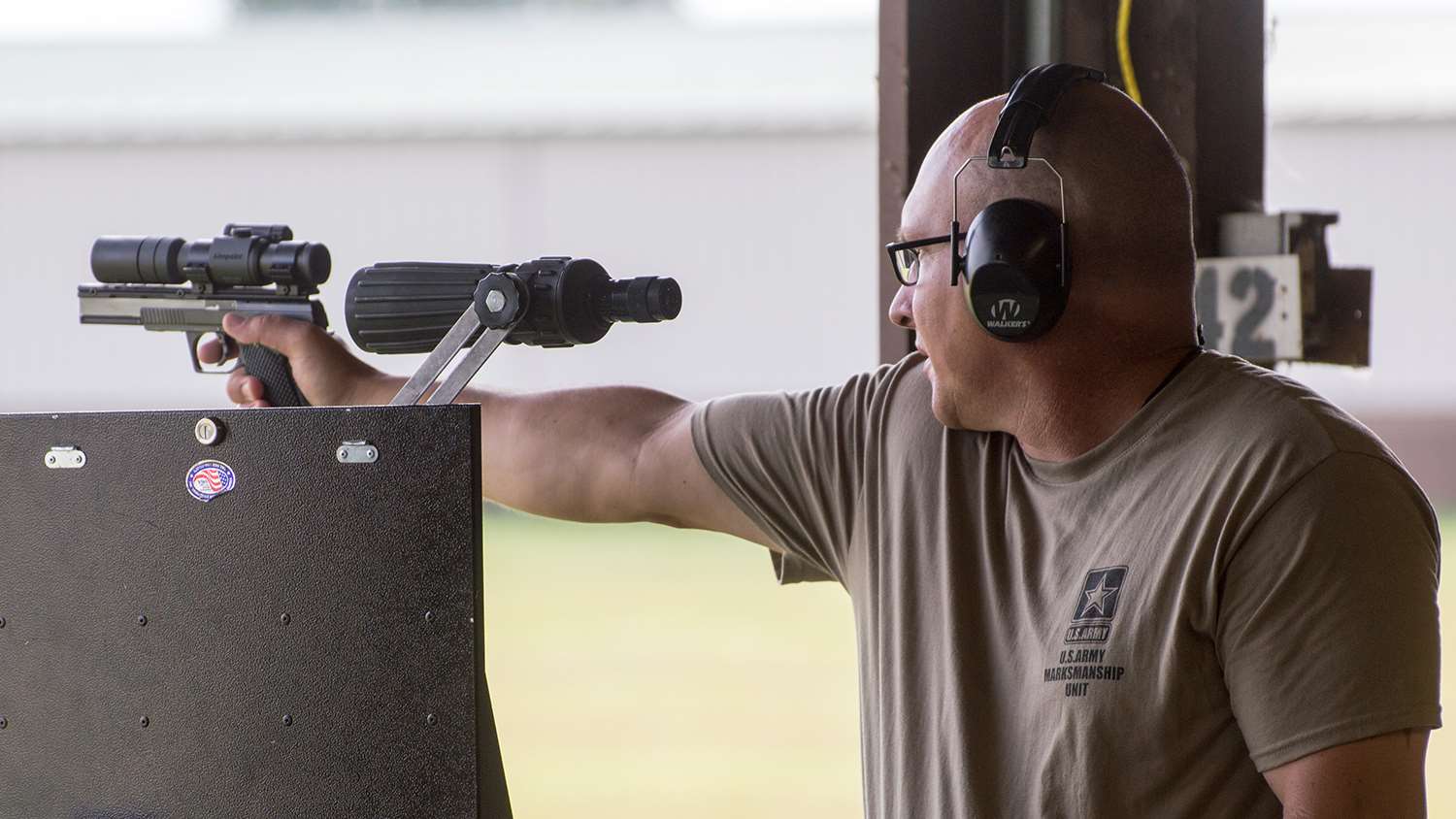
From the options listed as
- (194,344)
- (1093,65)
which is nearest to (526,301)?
(194,344)

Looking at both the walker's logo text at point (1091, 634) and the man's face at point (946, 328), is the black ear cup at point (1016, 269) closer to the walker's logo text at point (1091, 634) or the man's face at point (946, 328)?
the man's face at point (946, 328)

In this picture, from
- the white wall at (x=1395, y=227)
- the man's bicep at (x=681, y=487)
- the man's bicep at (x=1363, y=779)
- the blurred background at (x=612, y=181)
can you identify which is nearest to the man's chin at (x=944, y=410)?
the man's bicep at (x=681, y=487)

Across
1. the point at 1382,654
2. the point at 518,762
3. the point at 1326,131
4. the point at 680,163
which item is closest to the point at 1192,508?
the point at 1382,654

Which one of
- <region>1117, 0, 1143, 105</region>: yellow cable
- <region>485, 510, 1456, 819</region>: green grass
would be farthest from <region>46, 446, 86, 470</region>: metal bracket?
<region>485, 510, 1456, 819</region>: green grass

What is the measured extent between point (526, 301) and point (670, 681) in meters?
7.70

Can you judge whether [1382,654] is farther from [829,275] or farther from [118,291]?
[829,275]

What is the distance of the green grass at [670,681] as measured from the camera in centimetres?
619

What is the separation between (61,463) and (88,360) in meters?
12.8

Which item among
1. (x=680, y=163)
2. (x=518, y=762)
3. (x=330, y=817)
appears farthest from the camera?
(x=680, y=163)

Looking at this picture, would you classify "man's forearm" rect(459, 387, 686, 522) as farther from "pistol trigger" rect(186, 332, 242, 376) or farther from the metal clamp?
the metal clamp

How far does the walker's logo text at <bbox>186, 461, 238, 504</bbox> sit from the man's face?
60 centimetres

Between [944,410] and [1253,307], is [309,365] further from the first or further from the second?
[1253,307]

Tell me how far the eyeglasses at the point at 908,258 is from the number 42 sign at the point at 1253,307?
0.55m

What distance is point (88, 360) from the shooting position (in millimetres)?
12789
